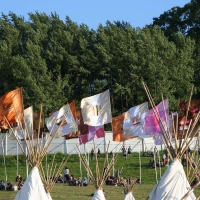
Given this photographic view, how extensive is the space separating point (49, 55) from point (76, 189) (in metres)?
31.5

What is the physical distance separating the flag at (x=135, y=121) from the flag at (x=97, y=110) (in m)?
2.11

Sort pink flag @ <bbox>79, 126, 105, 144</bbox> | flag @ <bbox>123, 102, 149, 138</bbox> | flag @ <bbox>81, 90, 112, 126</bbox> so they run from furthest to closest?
pink flag @ <bbox>79, 126, 105, 144</bbox> → flag @ <bbox>123, 102, 149, 138</bbox> → flag @ <bbox>81, 90, 112, 126</bbox>

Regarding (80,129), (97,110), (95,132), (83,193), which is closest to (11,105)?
(83,193)

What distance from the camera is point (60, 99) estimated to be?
71938 millimetres

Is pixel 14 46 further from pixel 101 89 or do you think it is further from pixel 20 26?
pixel 101 89

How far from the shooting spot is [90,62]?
75.5 metres


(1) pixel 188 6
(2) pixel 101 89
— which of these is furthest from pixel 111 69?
(1) pixel 188 6

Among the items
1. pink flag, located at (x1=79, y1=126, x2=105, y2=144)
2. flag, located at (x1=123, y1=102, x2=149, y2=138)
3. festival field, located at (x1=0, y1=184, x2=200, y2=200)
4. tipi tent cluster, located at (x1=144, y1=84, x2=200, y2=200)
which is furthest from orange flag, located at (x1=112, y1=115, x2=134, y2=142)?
tipi tent cluster, located at (x1=144, y1=84, x2=200, y2=200)

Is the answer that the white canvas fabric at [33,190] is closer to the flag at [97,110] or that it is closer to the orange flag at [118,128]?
the flag at [97,110]

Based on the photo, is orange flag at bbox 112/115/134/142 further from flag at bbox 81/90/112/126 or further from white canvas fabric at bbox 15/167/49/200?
white canvas fabric at bbox 15/167/49/200

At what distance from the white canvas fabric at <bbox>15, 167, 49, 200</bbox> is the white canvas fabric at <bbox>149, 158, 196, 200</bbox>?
3.87 meters

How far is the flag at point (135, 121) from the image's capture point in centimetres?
4806

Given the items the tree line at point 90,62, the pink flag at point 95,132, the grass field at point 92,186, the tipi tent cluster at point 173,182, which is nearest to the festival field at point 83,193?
the grass field at point 92,186

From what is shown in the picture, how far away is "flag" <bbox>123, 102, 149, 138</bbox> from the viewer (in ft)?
158
